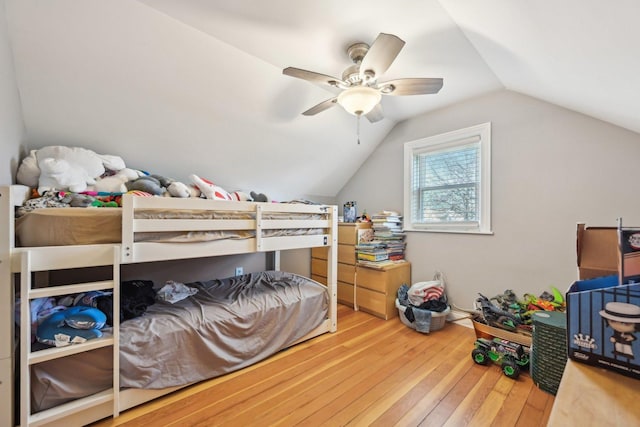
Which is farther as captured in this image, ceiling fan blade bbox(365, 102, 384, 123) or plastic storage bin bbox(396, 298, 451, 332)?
plastic storage bin bbox(396, 298, 451, 332)

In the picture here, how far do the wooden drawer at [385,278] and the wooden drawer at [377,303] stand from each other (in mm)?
56

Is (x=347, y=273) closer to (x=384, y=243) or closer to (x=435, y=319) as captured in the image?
(x=384, y=243)

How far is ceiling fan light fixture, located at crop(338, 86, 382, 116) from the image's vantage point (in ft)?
5.46

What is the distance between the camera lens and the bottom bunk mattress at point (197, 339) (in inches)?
53.2

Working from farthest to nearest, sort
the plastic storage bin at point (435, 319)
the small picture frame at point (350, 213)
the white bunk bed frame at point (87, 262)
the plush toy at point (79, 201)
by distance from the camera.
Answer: the small picture frame at point (350, 213)
the plastic storage bin at point (435, 319)
the plush toy at point (79, 201)
the white bunk bed frame at point (87, 262)

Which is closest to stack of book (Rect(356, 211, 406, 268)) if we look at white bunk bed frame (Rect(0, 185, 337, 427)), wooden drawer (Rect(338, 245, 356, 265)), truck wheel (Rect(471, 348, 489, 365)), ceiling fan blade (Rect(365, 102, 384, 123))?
wooden drawer (Rect(338, 245, 356, 265))

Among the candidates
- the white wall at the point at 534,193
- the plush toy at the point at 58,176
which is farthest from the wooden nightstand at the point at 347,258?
the plush toy at the point at 58,176

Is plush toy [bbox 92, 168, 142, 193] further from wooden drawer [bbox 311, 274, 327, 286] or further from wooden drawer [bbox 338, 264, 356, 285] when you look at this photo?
wooden drawer [bbox 311, 274, 327, 286]

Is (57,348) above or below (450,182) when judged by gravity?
below

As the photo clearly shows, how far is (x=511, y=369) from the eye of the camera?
1789 mm

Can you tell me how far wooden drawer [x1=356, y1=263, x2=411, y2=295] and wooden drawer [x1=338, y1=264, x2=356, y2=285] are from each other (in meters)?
0.07

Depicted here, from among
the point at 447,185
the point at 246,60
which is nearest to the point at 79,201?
the point at 246,60

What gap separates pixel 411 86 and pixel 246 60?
48.8 inches

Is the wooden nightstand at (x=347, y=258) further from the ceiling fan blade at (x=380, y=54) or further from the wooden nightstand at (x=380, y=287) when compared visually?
the ceiling fan blade at (x=380, y=54)
